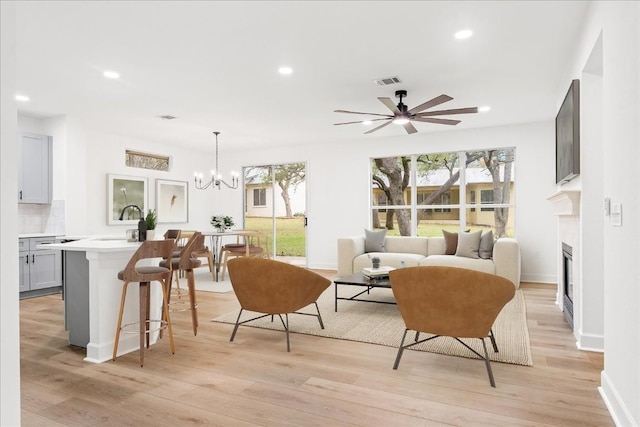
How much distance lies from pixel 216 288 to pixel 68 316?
2.70 m

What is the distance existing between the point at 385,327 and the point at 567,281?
2.09 metres

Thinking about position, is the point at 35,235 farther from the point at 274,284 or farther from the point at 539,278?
the point at 539,278

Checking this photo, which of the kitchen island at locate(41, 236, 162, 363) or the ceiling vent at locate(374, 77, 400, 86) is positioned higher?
the ceiling vent at locate(374, 77, 400, 86)

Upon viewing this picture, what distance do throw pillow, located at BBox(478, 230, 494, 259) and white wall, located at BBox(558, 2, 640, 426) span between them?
361cm

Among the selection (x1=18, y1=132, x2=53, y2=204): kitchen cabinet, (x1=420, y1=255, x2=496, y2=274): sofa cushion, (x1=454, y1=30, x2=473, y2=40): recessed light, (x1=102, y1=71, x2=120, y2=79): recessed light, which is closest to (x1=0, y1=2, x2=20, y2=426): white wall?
(x1=454, y1=30, x2=473, y2=40): recessed light

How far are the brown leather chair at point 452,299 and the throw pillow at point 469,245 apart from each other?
3516 mm

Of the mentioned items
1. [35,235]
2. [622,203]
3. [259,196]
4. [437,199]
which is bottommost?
[35,235]

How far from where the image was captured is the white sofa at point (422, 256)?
5.59 m

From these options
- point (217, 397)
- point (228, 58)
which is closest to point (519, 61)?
point (228, 58)

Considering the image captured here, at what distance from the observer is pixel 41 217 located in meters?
6.24

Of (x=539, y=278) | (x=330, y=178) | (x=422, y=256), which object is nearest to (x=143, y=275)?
(x=422, y=256)

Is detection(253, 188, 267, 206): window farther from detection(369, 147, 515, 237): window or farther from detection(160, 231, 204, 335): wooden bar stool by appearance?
detection(160, 231, 204, 335): wooden bar stool

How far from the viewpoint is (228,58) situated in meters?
3.87

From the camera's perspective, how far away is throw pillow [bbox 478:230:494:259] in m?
5.90
